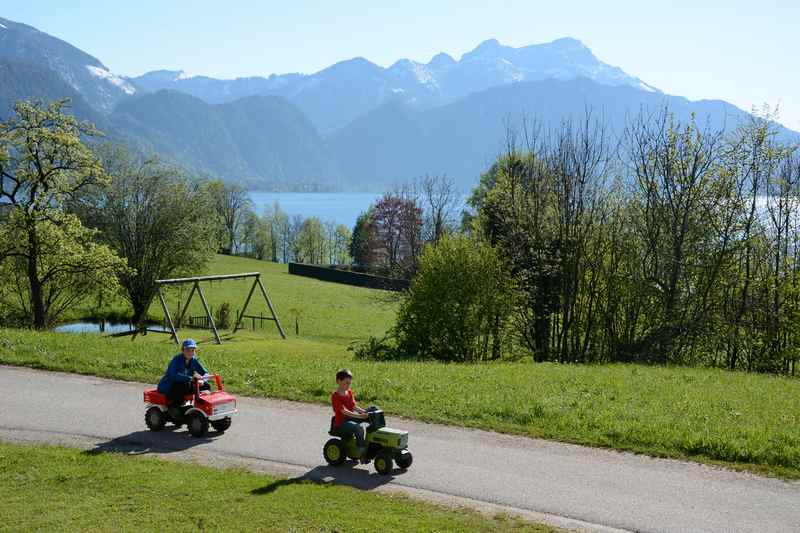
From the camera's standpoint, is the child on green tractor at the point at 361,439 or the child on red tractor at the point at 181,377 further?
the child on red tractor at the point at 181,377

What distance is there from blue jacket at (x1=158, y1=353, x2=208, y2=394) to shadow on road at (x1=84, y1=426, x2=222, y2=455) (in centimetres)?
85

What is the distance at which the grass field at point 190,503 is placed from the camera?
27.5 ft

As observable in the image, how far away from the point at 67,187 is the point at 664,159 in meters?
28.2

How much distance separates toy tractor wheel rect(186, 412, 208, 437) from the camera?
12469 mm

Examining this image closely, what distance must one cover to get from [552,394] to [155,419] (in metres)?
8.85

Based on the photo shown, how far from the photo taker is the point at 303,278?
265 feet

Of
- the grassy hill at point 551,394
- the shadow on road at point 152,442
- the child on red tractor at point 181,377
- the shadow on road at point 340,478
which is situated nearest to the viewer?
the shadow on road at point 340,478

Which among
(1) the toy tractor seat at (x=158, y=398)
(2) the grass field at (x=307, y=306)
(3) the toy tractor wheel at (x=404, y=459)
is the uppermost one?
(1) the toy tractor seat at (x=158, y=398)

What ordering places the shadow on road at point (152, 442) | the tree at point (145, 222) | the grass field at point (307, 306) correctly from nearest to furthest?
the shadow on road at point (152, 442) < the tree at point (145, 222) < the grass field at point (307, 306)

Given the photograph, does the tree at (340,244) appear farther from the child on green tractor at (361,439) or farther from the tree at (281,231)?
the child on green tractor at (361,439)

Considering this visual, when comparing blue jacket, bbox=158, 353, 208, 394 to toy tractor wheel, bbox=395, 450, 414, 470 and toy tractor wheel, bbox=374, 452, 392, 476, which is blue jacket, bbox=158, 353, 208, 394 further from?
toy tractor wheel, bbox=395, 450, 414, 470

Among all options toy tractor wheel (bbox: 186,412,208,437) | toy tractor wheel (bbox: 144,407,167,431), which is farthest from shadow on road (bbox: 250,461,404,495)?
toy tractor wheel (bbox: 144,407,167,431)

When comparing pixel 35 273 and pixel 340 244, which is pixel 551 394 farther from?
pixel 340 244

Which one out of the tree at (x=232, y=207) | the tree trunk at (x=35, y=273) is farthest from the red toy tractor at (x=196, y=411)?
the tree at (x=232, y=207)
